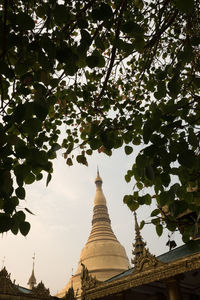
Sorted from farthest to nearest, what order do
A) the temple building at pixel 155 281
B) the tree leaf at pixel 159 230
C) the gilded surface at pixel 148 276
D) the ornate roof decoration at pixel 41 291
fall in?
1. the ornate roof decoration at pixel 41 291
2. the temple building at pixel 155 281
3. the gilded surface at pixel 148 276
4. the tree leaf at pixel 159 230

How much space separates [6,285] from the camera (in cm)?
1048

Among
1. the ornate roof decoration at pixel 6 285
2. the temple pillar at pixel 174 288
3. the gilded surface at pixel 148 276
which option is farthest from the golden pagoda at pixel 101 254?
the temple pillar at pixel 174 288

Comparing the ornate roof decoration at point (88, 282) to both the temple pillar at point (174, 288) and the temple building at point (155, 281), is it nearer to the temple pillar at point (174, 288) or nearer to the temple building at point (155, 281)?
the temple building at point (155, 281)

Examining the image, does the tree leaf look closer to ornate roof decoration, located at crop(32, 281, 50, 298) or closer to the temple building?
the temple building

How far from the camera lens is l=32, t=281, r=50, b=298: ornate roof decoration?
36.4 ft

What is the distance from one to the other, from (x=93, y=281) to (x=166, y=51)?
8.37 m

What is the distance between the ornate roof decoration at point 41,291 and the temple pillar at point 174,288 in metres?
5.07

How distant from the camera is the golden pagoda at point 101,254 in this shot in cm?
3080

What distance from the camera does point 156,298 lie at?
10.8m

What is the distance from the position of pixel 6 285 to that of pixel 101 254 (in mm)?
23559

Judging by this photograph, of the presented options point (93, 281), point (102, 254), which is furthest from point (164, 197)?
point (102, 254)

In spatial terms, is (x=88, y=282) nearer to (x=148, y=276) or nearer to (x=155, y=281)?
(x=155, y=281)

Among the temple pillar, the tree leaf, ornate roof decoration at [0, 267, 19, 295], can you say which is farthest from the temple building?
the tree leaf

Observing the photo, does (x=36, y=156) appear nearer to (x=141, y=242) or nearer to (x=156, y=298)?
(x=156, y=298)
